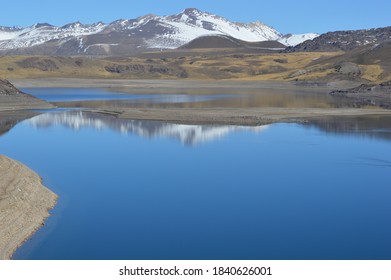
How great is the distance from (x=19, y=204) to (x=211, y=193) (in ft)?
27.3

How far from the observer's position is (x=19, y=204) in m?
22.5

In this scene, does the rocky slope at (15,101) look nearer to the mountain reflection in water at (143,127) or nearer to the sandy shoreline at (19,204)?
the mountain reflection in water at (143,127)

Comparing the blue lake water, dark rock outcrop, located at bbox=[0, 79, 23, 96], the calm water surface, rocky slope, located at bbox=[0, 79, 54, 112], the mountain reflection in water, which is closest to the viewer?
the blue lake water

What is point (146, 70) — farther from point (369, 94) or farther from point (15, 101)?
point (15, 101)

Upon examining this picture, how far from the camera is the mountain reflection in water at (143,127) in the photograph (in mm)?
45094

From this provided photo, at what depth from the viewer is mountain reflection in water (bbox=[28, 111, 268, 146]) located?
4509 centimetres

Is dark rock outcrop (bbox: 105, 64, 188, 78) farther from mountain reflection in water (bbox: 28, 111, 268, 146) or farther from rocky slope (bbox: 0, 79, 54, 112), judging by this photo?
mountain reflection in water (bbox: 28, 111, 268, 146)

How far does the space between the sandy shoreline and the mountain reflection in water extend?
15.5 meters

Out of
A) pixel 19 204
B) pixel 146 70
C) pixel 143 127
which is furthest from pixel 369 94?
pixel 19 204

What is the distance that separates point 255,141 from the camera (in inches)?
1687

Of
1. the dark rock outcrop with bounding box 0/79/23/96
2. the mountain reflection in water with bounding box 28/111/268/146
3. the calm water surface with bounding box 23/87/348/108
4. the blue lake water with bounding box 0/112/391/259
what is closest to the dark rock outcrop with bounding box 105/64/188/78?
the calm water surface with bounding box 23/87/348/108

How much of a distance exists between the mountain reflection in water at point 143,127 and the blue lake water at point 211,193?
36 cm

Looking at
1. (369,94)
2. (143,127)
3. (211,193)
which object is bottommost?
(211,193)

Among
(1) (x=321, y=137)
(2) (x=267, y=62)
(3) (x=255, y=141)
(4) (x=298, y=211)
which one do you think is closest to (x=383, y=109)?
(1) (x=321, y=137)
